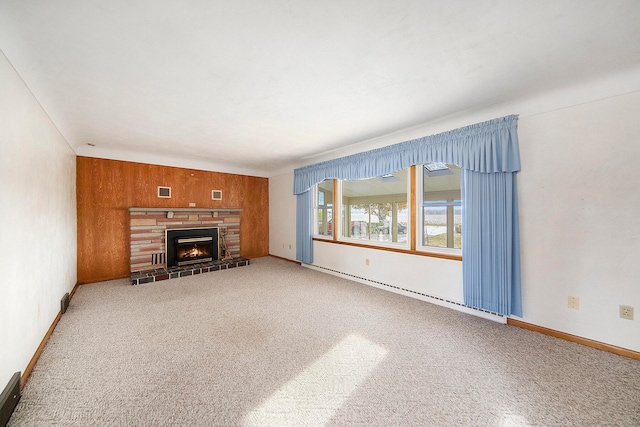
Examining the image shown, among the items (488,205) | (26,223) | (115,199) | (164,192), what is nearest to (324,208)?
(488,205)

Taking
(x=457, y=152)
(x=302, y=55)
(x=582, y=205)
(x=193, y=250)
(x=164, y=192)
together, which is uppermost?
(x=302, y=55)

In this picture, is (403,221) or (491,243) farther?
(403,221)

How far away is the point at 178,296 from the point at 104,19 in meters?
3.21

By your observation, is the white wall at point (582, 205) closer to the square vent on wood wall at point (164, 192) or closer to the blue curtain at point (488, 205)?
the blue curtain at point (488, 205)

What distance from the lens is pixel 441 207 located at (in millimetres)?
3252

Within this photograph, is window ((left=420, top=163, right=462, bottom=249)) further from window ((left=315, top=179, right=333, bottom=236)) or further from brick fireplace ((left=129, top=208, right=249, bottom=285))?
brick fireplace ((left=129, top=208, right=249, bottom=285))

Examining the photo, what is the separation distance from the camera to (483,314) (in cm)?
276

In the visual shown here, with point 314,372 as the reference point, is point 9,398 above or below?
above

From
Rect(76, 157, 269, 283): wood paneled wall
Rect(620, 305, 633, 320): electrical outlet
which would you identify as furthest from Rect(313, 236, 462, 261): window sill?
Rect(76, 157, 269, 283): wood paneled wall

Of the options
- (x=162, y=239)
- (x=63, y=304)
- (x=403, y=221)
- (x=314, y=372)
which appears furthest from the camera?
(x=162, y=239)

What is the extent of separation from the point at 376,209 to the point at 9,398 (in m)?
4.48

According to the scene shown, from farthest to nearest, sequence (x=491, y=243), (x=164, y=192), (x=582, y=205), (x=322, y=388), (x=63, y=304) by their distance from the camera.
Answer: (x=164, y=192)
(x=63, y=304)
(x=491, y=243)
(x=582, y=205)
(x=322, y=388)

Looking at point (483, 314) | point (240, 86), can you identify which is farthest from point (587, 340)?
point (240, 86)

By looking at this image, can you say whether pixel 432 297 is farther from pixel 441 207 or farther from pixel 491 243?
pixel 441 207
